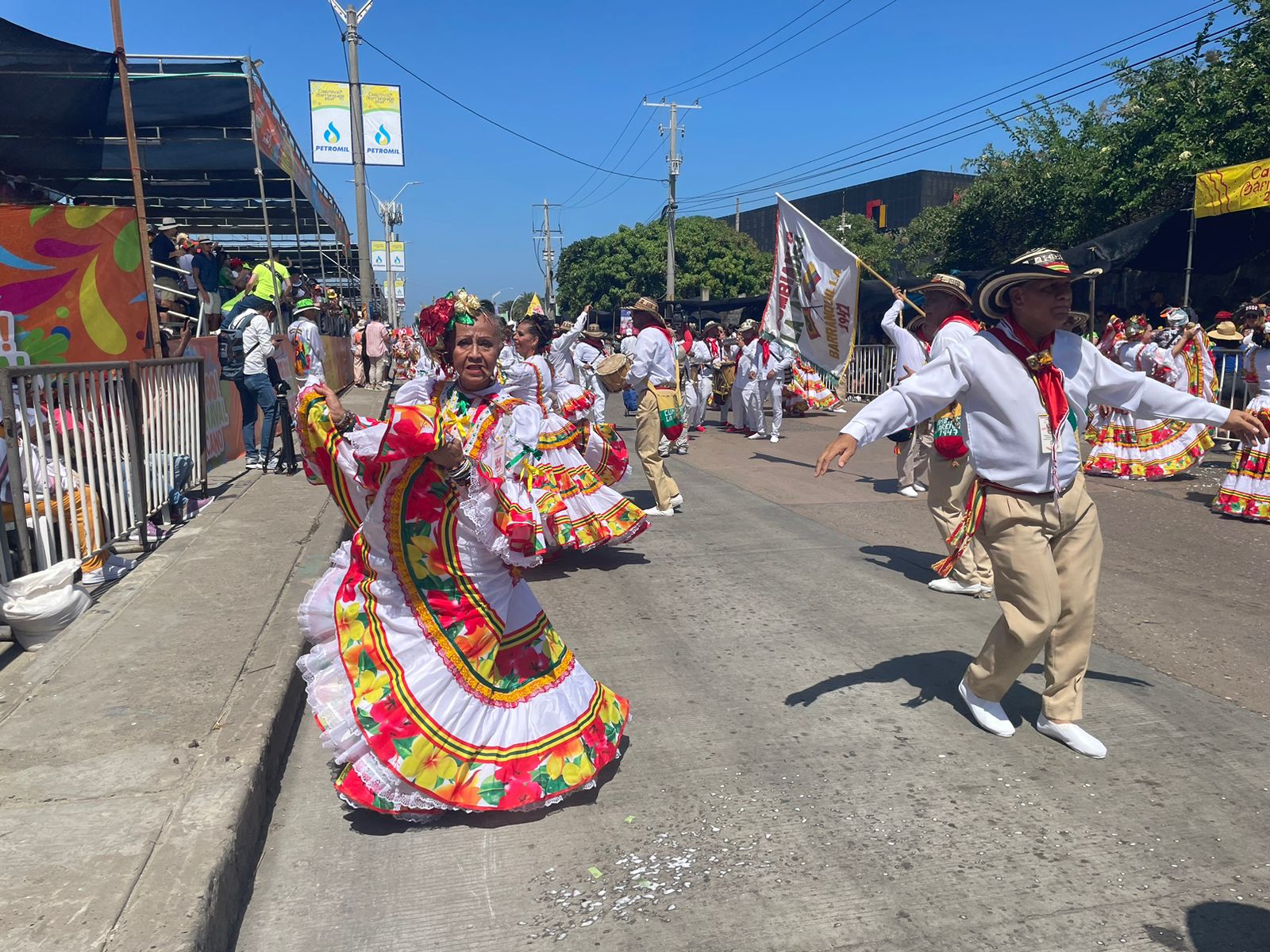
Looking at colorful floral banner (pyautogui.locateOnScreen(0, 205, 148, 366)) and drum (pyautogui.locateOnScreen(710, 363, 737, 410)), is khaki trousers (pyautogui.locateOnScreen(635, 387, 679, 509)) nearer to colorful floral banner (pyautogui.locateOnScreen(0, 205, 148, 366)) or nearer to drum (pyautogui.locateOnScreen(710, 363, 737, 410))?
colorful floral banner (pyautogui.locateOnScreen(0, 205, 148, 366))

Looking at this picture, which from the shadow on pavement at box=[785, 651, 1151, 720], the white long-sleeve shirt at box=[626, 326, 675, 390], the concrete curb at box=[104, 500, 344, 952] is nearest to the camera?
the concrete curb at box=[104, 500, 344, 952]

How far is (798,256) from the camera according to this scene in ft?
32.4

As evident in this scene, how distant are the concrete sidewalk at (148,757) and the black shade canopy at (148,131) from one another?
7909 millimetres

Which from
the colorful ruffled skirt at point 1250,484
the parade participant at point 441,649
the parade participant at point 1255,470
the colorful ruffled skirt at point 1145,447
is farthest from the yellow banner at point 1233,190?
the parade participant at point 441,649

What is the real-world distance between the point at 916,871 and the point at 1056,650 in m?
1.29

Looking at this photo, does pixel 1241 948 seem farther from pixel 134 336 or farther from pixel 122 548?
pixel 134 336

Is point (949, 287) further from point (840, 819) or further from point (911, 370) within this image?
point (840, 819)

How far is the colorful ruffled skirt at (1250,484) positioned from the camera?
8.19 metres

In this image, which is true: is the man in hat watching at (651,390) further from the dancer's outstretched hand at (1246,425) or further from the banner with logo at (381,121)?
the banner with logo at (381,121)

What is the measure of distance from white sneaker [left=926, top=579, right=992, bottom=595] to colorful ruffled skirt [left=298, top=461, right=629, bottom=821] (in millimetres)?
3476

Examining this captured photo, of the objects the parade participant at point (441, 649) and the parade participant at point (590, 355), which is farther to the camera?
the parade participant at point (590, 355)

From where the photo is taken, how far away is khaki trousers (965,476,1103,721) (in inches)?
142

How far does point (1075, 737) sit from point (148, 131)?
14.7 metres

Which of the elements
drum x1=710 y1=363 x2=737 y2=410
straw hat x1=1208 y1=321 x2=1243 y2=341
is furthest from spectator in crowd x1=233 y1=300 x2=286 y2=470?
straw hat x1=1208 y1=321 x2=1243 y2=341
